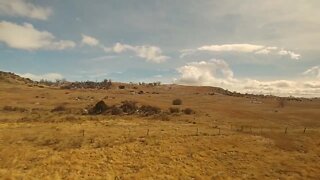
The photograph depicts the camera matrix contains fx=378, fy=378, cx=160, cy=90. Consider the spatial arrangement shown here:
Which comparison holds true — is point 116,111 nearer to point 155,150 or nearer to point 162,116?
point 162,116

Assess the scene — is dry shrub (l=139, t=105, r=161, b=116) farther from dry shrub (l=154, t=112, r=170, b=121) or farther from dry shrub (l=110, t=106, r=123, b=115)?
dry shrub (l=110, t=106, r=123, b=115)

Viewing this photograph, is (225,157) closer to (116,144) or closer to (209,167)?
(209,167)

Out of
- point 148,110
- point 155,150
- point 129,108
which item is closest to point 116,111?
point 129,108

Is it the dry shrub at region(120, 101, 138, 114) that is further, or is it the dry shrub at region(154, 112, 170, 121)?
the dry shrub at region(120, 101, 138, 114)

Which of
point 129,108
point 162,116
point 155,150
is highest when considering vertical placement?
point 129,108

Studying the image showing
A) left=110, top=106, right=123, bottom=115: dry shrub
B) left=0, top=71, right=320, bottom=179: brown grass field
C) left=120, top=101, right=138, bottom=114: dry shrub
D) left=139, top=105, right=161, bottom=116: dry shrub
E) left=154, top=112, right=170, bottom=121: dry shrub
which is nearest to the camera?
left=0, top=71, right=320, bottom=179: brown grass field

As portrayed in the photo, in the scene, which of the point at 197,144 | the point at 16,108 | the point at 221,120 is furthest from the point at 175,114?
the point at 16,108

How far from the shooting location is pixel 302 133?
54000mm

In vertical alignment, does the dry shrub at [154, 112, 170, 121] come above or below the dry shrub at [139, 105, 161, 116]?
below

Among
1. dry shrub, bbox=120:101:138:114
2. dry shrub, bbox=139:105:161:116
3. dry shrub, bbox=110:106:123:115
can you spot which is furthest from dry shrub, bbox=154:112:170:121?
dry shrub, bbox=110:106:123:115

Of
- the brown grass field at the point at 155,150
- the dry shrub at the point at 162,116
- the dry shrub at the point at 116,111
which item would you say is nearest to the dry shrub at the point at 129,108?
the dry shrub at the point at 116,111

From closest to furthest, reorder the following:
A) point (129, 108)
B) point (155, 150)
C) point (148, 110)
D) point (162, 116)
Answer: point (155, 150) → point (162, 116) → point (148, 110) → point (129, 108)

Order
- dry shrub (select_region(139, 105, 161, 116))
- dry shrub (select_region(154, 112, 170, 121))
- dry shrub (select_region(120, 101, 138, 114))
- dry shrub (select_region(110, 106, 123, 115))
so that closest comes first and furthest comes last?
dry shrub (select_region(154, 112, 170, 121))
dry shrub (select_region(139, 105, 161, 116))
dry shrub (select_region(110, 106, 123, 115))
dry shrub (select_region(120, 101, 138, 114))

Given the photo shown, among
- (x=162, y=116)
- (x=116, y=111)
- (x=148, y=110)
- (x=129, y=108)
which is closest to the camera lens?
(x=162, y=116)
